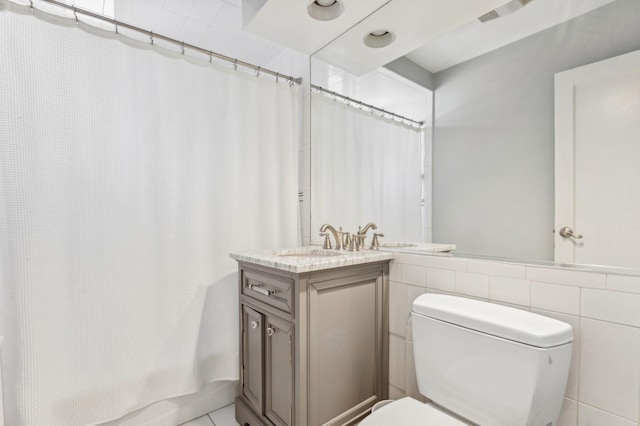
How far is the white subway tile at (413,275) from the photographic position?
4.42 ft

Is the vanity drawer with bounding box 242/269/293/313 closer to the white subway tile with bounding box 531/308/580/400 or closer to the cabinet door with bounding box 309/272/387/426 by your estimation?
the cabinet door with bounding box 309/272/387/426

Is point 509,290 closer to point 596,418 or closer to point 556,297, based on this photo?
point 556,297

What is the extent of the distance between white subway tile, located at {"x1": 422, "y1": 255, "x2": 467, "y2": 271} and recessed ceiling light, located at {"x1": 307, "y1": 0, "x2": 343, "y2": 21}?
1.28m

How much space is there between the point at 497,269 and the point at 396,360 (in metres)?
0.67

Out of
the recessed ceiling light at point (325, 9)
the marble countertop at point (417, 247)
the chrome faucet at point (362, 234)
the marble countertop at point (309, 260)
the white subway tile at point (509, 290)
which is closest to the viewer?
the white subway tile at point (509, 290)

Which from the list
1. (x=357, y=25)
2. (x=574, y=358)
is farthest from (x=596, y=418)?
(x=357, y=25)

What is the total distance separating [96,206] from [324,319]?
43.9 inches

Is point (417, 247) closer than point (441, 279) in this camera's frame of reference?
No

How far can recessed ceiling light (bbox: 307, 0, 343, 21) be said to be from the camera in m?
1.52

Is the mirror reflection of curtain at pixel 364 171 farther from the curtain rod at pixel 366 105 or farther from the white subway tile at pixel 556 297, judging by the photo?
the white subway tile at pixel 556 297

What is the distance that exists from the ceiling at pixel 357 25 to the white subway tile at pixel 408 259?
823 mm

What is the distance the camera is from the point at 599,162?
919 millimetres

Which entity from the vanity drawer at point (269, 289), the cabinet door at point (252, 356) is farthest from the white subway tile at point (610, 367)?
the cabinet door at point (252, 356)

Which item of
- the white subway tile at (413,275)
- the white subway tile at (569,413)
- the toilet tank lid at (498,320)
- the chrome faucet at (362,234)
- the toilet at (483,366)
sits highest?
the chrome faucet at (362,234)
